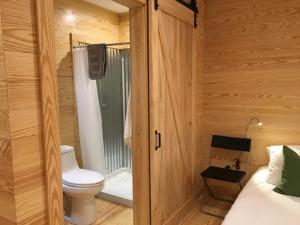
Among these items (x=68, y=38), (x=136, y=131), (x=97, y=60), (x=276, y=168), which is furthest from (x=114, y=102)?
(x=276, y=168)

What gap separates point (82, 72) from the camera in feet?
9.95

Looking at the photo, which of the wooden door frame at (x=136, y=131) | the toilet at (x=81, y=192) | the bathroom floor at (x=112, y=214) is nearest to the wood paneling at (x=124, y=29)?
the wooden door frame at (x=136, y=131)

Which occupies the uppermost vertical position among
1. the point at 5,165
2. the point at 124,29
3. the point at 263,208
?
the point at 124,29

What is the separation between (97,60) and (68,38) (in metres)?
0.47

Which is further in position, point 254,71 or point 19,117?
point 254,71

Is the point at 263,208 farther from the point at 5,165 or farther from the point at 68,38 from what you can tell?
the point at 68,38

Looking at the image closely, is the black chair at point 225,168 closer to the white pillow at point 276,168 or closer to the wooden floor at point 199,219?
the wooden floor at point 199,219

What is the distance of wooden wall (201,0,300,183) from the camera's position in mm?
2674

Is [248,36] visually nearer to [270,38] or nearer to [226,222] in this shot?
[270,38]

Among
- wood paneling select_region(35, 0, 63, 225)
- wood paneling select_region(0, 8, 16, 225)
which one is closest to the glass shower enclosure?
wood paneling select_region(35, 0, 63, 225)

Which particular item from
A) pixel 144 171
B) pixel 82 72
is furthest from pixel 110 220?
Result: pixel 82 72

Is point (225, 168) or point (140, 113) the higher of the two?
point (140, 113)

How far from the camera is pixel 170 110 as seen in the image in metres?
2.39

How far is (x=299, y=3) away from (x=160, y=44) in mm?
1560
